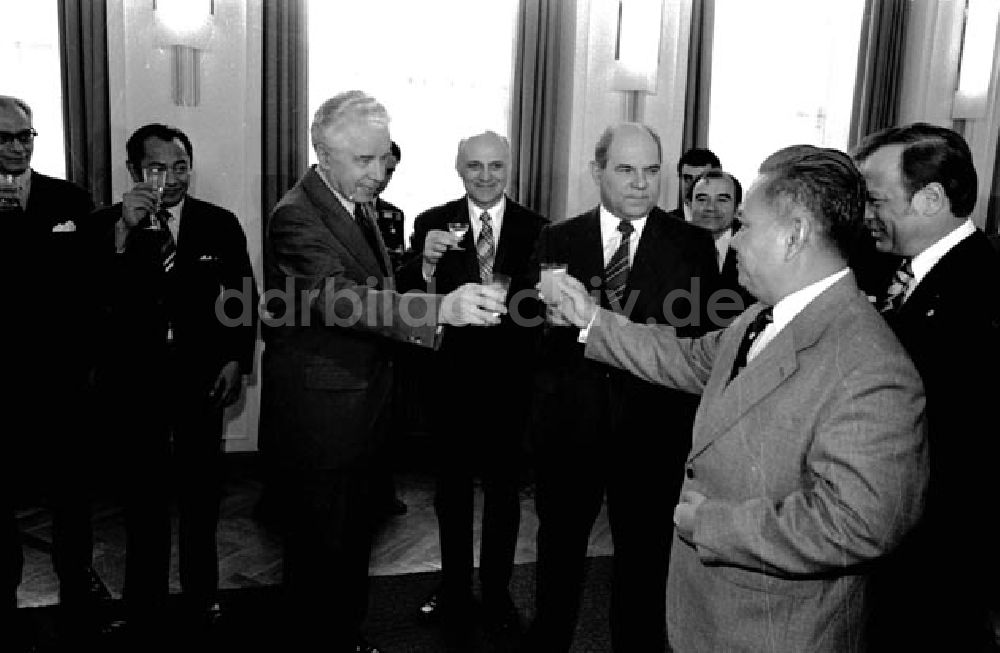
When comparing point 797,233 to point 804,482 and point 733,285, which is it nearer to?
point 804,482

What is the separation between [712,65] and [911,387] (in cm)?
543

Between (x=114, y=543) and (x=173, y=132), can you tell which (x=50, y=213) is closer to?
(x=173, y=132)

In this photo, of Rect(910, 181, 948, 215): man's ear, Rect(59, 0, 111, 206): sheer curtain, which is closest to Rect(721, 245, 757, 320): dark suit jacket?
Rect(910, 181, 948, 215): man's ear

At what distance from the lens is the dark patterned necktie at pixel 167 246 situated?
10.4 feet

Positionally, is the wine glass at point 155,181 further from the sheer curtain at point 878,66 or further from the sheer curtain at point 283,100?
the sheer curtain at point 878,66

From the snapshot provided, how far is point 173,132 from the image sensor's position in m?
3.46

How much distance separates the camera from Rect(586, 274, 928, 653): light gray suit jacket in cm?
142

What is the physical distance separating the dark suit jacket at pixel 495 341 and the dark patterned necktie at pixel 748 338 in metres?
1.87

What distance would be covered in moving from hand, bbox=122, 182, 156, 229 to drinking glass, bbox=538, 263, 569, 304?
Answer: 5.10ft

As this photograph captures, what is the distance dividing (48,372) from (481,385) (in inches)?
66.6

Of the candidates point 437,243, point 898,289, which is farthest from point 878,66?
point 898,289

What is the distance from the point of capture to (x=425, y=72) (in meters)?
5.83

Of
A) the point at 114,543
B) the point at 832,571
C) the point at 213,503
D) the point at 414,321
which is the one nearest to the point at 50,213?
the point at 213,503

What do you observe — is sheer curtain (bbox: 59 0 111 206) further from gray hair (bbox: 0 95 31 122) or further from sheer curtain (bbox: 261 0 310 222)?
gray hair (bbox: 0 95 31 122)
